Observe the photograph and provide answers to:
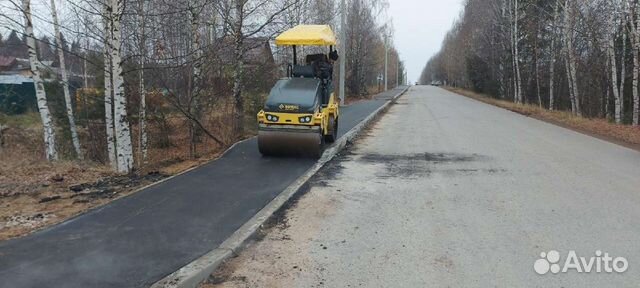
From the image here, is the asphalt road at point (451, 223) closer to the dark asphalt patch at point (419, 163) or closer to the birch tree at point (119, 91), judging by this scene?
the dark asphalt patch at point (419, 163)

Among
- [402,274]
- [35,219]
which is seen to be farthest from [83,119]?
[402,274]

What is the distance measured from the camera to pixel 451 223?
665cm

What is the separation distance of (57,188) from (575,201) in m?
8.04

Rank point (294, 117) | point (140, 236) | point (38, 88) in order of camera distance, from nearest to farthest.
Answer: point (140, 236), point (294, 117), point (38, 88)

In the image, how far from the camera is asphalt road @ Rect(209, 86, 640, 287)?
491 centimetres

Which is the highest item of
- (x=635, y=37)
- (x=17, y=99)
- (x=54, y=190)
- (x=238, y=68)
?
(x=635, y=37)

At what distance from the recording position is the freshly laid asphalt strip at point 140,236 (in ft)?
15.3

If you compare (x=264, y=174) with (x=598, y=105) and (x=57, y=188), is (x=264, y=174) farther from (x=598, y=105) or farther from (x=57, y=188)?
(x=598, y=105)

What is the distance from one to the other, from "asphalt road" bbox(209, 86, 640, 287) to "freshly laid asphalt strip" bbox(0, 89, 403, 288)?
0.65m

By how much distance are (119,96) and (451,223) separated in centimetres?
667

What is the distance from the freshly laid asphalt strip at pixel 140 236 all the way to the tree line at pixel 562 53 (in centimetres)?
1754

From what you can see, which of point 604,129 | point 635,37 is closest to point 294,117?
point 604,129

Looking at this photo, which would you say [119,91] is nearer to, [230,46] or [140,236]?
[140,236]

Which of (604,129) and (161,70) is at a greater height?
(161,70)
